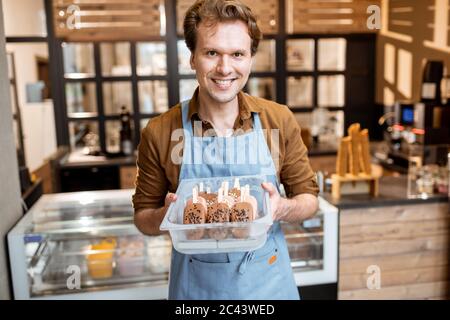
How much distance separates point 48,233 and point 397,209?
1370 millimetres

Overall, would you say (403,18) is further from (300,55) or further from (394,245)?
(394,245)

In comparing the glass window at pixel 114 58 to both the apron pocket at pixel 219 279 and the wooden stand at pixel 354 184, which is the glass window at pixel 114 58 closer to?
the wooden stand at pixel 354 184

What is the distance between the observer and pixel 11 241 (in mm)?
1465

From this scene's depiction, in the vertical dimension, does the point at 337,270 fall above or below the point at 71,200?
below

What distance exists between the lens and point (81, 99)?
382 centimetres

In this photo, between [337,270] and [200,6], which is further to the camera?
[337,270]

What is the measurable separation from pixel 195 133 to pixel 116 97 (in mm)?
2965

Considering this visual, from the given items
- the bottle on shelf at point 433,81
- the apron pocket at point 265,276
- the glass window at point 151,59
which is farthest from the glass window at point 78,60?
the apron pocket at point 265,276

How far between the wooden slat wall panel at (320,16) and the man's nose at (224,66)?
3.08 meters

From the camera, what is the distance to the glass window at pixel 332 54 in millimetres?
3988

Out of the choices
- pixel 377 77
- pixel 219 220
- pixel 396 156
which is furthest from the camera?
pixel 377 77
